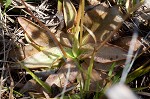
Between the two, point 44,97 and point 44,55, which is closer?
point 44,97

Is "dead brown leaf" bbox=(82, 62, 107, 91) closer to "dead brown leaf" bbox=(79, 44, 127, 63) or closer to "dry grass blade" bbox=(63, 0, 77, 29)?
"dead brown leaf" bbox=(79, 44, 127, 63)

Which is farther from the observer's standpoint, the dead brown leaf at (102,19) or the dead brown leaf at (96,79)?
the dead brown leaf at (102,19)

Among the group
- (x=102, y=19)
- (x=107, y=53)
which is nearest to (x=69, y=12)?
(x=102, y=19)

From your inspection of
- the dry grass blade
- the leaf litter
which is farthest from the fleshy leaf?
the dry grass blade

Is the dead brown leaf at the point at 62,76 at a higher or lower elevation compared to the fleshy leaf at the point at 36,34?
lower

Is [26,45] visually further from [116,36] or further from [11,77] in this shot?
[116,36]

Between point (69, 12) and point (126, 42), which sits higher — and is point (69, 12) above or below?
above

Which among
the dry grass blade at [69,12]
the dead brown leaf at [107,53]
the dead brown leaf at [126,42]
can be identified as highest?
the dry grass blade at [69,12]

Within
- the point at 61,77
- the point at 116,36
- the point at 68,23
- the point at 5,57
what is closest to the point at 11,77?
the point at 5,57

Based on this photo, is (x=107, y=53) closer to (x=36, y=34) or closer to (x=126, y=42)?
(x=126, y=42)

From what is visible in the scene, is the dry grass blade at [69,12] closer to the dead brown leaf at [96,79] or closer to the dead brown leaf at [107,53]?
the dead brown leaf at [107,53]

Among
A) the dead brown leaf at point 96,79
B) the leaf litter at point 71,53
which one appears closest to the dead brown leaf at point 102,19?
the leaf litter at point 71,53
